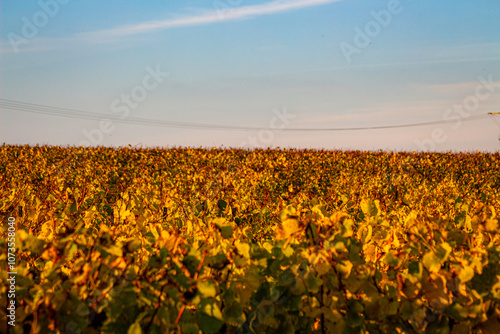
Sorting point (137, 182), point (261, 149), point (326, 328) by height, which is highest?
point (261, 149)

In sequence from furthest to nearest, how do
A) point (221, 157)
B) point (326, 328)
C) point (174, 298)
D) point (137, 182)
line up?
point (221, 157), point (137, 182), point (326, 328), point (174, 298)

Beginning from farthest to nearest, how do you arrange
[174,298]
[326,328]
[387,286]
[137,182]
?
[137,182] → [387,286] → [326,328] → [174,298]

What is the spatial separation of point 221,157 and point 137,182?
873cm

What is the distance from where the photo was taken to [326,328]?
6.97 feet

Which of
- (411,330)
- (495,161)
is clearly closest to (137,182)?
(411,330)

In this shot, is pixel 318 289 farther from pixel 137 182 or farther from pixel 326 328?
pixel 137 182

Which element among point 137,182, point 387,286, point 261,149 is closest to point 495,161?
point 261,149

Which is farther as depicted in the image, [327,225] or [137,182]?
[137,182]

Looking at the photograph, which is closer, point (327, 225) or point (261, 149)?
point (327, 225)

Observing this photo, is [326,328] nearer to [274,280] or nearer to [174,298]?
[274,280]

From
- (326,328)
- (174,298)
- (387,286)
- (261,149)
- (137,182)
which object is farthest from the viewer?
(261,149)

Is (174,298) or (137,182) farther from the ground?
(137,182)

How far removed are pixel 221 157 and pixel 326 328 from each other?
18.0m

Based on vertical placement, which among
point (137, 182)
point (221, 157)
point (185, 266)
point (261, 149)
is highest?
point (261, 149)
